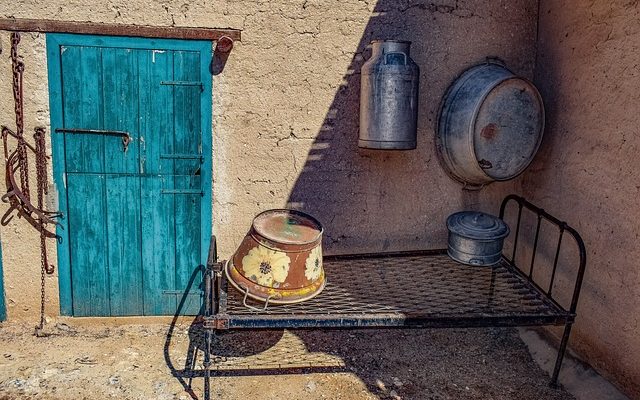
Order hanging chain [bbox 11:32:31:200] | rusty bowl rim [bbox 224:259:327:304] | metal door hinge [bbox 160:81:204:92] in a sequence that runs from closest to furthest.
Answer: rusty bowl rim [bbox 224:259:327:304] → hanging chain [bbox 11:32:31:200] → metal door hinge [bbox 160:81:204:92]

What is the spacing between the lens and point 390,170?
5305mm

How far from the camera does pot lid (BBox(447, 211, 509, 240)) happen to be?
15.7 feet

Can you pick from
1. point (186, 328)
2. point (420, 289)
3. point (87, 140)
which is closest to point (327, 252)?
point (420, 289)

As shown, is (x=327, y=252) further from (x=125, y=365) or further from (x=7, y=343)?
(x=7, y=343)

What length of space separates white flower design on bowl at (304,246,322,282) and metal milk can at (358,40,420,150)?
3.82 ft

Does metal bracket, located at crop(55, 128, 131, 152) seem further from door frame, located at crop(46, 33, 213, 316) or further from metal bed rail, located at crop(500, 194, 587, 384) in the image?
metal bed rail, located at crop(500, 194, 587, 384)

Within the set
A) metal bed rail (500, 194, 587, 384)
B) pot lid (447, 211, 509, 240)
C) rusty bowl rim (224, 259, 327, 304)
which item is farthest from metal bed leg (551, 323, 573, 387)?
rusty bowl rim (224, 259, 327, 304)

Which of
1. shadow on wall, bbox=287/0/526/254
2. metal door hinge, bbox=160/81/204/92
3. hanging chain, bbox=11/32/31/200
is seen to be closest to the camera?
hanging chain, bbox=11/32/31/200

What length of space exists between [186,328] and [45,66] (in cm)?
271

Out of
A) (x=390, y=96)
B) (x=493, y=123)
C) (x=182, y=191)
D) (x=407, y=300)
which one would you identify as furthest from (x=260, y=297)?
(x=493, y=123)

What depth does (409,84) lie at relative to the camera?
15.5ft

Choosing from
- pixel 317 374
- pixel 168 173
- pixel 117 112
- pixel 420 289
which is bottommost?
pixel 317 374

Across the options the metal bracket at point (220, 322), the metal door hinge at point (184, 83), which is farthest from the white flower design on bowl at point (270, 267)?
the metal door hinge at point (184, 83)

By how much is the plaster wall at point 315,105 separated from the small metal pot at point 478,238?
0.57m
